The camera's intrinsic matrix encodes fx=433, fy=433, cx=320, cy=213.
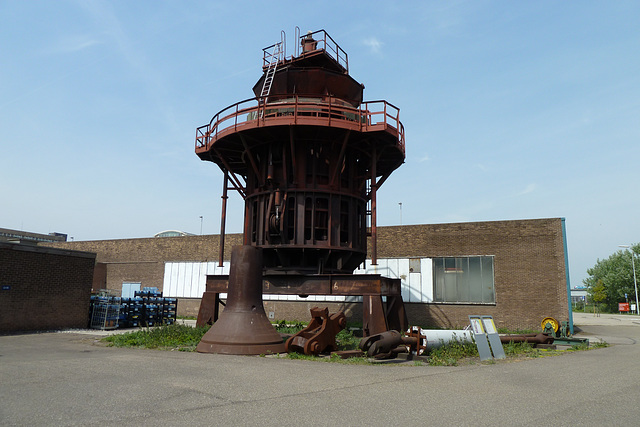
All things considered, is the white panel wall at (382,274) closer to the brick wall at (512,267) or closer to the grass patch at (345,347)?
the brick wall at (512,267)

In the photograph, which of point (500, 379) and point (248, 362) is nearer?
point (500, 379)

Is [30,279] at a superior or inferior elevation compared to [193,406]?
superior

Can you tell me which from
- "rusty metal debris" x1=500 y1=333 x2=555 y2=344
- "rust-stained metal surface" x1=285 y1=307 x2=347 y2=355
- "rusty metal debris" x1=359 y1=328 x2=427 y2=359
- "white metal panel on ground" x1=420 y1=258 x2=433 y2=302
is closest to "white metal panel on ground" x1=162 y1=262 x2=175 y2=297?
"white metal panel on ground" x1=420 y1=258 x2=433 y2=302

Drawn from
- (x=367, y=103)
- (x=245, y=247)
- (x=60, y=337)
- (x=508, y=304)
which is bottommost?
(x=60, y=337)

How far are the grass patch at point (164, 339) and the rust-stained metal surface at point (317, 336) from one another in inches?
121

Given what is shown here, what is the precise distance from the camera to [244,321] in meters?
12.3

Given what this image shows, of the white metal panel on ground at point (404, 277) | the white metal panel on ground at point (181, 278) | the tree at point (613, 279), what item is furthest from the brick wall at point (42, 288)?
the tree at point (613, 279)

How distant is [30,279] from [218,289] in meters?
8.61

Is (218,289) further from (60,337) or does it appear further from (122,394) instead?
(122,394)

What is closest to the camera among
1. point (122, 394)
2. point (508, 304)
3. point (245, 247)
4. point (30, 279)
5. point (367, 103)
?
point (122, 394)

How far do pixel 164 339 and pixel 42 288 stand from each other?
9.15 metres

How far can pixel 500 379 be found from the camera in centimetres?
831

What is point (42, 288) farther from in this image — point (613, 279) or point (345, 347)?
point (613, 279)

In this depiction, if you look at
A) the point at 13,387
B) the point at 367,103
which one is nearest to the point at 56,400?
the point at 13,387
